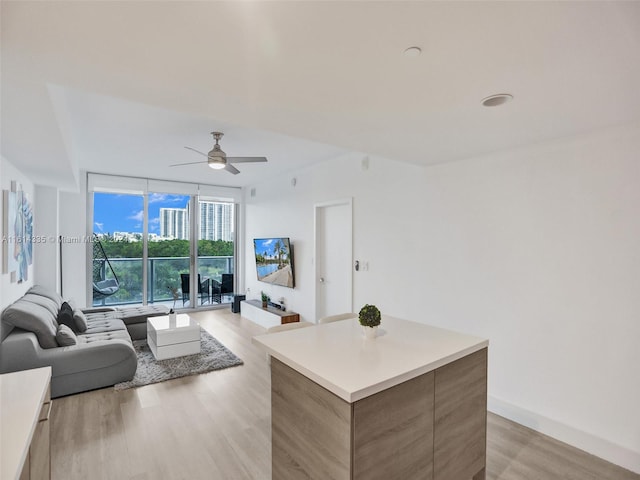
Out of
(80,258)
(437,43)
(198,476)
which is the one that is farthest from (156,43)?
(80,258)

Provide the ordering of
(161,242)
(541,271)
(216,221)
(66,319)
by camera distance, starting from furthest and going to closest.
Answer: (216,221)
(161,242)
(66,319)
(541,271)

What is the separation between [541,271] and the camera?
264cm

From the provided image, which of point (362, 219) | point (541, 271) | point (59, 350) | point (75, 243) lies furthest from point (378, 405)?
point (75, 243)

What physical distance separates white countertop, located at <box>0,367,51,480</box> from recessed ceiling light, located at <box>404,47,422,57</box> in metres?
1.95

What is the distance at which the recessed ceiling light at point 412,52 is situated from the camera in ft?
4.45

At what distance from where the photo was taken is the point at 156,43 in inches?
52.0

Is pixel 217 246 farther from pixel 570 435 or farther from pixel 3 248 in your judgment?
pixel 570 435

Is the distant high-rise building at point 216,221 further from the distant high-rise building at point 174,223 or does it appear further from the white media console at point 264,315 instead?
the white media console at point 264,315

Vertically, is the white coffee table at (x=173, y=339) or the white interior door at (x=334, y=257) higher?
the white interior door at (x=334, y=257)

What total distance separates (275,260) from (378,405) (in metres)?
4.69

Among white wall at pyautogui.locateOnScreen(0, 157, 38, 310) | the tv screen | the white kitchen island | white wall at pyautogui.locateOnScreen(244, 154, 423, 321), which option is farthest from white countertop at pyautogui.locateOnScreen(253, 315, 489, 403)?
the tv screen

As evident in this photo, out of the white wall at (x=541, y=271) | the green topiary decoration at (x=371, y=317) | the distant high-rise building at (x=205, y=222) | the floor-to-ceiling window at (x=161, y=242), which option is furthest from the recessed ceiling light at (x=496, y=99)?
the distant high-rise building at (x=205, y=222)


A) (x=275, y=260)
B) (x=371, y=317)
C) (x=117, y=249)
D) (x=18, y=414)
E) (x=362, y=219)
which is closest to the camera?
(x=18, y=414)

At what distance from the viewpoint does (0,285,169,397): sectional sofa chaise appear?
9.53 feet
